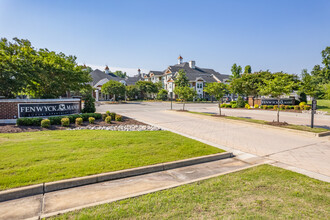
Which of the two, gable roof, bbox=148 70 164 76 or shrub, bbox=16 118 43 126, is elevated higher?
gable roof, bbox=148 70 164 76

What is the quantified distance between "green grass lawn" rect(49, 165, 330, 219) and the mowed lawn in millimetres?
1768

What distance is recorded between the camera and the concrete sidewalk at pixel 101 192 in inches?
150

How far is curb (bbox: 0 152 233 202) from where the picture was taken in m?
4.28

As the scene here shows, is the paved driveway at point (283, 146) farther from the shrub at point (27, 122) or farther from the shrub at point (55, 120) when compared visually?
the shrub at point (27, 122)

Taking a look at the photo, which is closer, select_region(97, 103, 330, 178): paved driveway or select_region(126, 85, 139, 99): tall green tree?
select_region(97, 103, 330, 178): paved driveway

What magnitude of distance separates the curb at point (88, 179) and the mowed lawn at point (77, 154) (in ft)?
0.69

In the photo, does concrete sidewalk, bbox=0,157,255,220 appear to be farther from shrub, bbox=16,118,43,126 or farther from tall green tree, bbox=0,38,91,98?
tall green tree, bbox=0,38,91,98

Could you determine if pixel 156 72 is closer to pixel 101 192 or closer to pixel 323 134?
pixel 323 134

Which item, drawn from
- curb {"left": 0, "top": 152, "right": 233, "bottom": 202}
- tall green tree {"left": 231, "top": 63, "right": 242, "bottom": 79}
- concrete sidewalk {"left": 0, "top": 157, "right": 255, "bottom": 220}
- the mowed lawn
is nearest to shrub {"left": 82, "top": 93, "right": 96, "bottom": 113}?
the mowed lawn

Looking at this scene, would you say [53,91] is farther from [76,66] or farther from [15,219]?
[15,219]

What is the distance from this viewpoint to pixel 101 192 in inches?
179

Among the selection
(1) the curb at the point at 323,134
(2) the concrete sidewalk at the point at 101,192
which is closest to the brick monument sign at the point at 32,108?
(2) the concrete sidewalk at the point at 101,192

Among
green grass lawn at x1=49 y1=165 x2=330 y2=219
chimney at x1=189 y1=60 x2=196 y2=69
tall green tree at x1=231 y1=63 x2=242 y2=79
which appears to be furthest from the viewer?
chimney at x1=189 y1=60 x2=196 y2=69

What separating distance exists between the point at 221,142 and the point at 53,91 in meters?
A: 14.3
